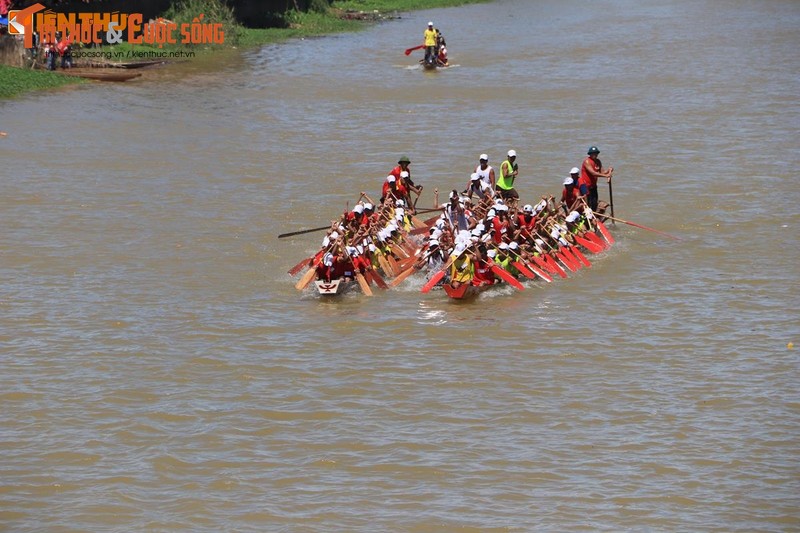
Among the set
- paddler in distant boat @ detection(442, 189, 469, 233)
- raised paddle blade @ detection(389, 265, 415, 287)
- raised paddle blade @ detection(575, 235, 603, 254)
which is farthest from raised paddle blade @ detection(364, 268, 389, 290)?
raised paddle blade @ detection(575, 235, 603, 254)

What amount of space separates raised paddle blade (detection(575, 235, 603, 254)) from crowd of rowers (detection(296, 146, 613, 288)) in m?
0.02

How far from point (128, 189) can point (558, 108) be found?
557 inches

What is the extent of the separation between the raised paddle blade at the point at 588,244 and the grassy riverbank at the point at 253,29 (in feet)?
67.3

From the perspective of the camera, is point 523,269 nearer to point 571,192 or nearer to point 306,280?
point 571,192

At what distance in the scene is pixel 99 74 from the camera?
39625 millimetres

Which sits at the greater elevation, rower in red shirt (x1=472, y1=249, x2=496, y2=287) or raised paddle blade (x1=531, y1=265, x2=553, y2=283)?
rower in red shirt (x1=472, y1=249, x2=496, y2=287)

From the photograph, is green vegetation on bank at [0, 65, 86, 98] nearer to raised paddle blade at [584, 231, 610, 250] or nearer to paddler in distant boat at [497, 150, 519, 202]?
paddler in distant boat at [497, 150, 519, 202]

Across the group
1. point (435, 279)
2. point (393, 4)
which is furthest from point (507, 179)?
point (393, 4)

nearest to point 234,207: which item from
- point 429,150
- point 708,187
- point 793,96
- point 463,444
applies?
point 429,150

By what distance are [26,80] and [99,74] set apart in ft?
8.29

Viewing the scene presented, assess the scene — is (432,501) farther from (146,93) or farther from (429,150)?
(146,93)

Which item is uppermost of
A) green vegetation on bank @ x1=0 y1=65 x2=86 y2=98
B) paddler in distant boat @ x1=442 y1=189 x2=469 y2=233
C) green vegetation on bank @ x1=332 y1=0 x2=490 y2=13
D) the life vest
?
green vegetation on bank @ x1=332 y1=0 x2=490 y2=13

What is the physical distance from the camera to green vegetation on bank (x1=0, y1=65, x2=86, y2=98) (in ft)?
121

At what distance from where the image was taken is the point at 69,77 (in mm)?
39062
